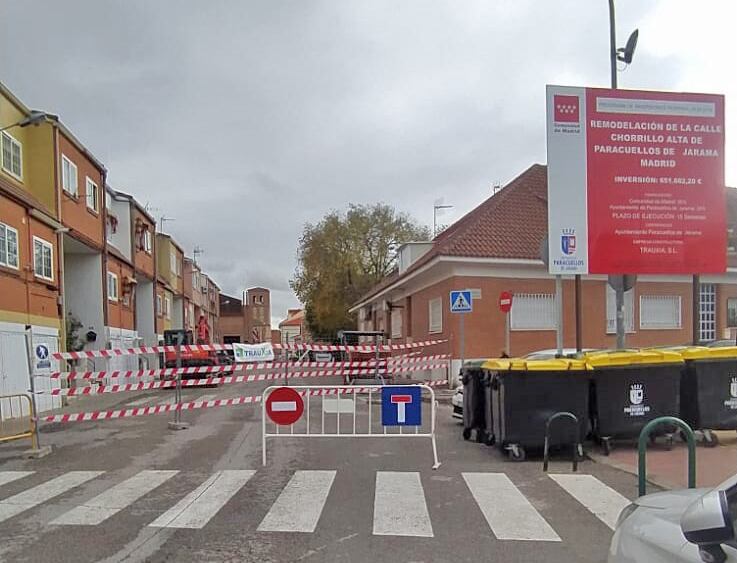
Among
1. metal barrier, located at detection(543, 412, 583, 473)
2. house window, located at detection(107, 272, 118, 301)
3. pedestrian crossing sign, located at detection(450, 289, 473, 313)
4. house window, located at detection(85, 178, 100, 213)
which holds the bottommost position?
metal barrier, located at detection(543, 412, 583, 473)

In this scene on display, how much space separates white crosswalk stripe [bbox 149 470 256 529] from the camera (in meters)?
6.29

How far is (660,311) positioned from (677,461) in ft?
51.3

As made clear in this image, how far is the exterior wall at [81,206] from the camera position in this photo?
22016 millimetres

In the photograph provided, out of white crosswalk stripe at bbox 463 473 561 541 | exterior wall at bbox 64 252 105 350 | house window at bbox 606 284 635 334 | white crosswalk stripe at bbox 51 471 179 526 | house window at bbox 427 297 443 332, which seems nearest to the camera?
white crosswalk stripe at bbox 463 473 561 541

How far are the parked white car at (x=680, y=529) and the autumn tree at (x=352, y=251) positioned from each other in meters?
46.1

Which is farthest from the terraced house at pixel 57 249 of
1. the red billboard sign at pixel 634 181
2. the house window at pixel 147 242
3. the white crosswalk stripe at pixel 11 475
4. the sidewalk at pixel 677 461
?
the sidewalk at pixel 677 461

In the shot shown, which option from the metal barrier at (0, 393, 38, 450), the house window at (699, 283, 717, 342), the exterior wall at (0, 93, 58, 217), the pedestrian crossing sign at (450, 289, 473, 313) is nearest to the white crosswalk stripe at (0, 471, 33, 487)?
the metal barrier at (0, 393, 38, 450)

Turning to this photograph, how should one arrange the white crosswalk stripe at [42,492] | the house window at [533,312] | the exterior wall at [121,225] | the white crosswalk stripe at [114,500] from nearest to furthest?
1. the white crosswalk stripe at [114,500]
2. the white crosswalk stripe at [42,492]
3. the house window at [533,312]
4. the exterior wall at [121,225]

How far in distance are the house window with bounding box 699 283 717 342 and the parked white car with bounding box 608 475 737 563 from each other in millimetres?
23257

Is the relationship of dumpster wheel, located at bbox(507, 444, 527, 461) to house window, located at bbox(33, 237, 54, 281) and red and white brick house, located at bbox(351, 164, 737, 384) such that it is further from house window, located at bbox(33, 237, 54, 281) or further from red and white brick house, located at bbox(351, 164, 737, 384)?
house window, located at bbox(33, 237, 54, 281)

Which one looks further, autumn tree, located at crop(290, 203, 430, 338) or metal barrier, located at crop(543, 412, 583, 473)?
autumn tree, located at crop(290, 203, 430, 338)

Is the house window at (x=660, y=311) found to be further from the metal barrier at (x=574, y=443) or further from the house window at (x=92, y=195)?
the house window at (x=92, y=195)

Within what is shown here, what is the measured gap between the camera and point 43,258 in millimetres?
19391

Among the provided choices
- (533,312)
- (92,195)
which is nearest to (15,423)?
(533,312)
